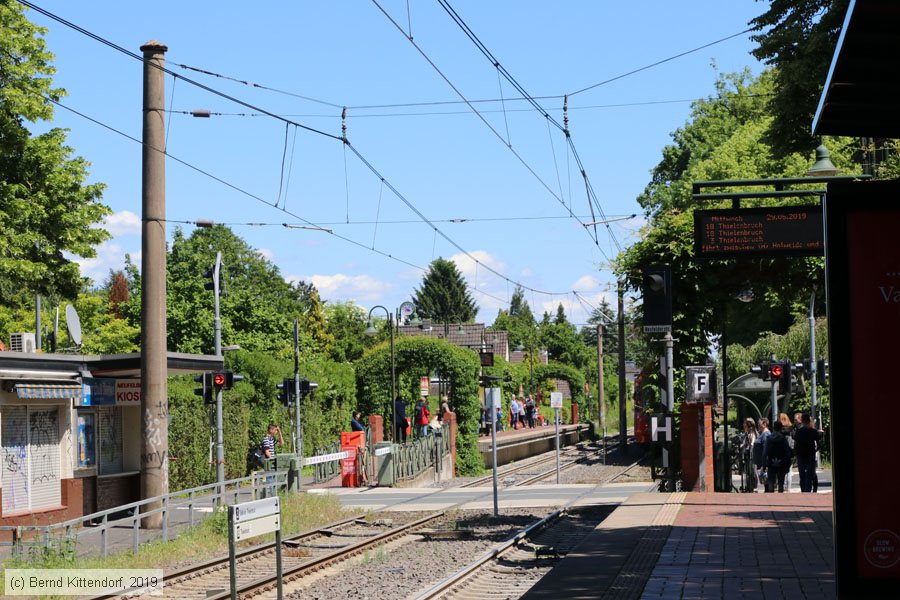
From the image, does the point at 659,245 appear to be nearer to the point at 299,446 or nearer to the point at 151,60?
the point at 151,60

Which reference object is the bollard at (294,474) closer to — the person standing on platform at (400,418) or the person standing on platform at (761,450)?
the person standing on platform at (400,418)

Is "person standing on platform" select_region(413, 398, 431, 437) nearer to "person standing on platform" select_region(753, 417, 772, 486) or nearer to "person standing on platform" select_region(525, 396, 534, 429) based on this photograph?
"person standing on platform" select_region(753, 417, 772, 486)

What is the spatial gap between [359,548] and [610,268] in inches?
384

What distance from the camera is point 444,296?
127 m

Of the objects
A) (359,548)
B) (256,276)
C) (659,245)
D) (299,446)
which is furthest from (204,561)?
(256,276)

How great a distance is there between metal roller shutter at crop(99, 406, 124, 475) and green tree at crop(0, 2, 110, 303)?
7.87 m

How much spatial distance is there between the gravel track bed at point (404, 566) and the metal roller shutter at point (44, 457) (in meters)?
6.02

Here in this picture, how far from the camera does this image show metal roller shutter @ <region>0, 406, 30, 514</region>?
18750 mm

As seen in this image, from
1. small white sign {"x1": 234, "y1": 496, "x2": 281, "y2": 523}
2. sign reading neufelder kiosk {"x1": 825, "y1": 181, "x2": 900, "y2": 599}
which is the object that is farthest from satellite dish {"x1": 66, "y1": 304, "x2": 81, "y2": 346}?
sign reading neufelder kiosk {"x1": 825, "y1": 181, "x2": 900, "y2": 599}

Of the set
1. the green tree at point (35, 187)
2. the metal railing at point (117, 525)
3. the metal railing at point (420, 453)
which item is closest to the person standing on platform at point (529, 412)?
the metal railing at point (420, 453)

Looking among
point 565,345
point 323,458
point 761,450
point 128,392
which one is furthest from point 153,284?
point 565,345

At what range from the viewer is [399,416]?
3625 cm

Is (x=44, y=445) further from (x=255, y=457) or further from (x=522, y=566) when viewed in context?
(x=255, y=457)

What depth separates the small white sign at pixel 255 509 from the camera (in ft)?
34.8
